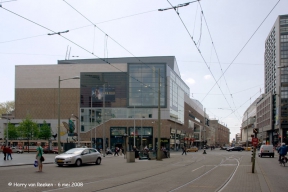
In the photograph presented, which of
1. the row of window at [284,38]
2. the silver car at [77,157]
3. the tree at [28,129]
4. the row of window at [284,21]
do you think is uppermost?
the row of window at [284,21]

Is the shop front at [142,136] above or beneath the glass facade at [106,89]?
beneath

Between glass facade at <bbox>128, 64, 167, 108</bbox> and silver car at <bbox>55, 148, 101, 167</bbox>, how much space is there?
53.8 meters

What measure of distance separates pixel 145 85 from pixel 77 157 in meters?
56.7

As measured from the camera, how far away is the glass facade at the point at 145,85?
82.0 meters

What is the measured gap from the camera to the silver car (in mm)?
25672

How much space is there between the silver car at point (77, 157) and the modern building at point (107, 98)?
51.3 metres

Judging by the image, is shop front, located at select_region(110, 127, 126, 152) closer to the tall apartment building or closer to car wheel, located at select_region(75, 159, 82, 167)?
the tall apartment building

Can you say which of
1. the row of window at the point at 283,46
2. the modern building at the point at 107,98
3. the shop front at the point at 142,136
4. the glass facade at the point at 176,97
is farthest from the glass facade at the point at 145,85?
the row of window at the point at 283,46

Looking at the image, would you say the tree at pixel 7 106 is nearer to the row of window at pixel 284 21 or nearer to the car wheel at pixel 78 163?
the row of window at pixel 284 21

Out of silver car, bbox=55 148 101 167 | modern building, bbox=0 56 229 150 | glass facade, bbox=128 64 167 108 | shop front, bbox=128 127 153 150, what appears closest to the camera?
silver car, bbox=55 148 101 167

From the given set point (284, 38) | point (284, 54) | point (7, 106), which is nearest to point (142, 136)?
point (284, 54)

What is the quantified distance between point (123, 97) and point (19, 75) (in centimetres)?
2667

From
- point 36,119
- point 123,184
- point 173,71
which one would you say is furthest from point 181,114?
point 123,184

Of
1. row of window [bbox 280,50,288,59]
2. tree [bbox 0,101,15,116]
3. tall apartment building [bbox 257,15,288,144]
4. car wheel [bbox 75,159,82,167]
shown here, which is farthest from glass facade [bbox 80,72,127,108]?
car wheel [bbox 75,159,82,167]
